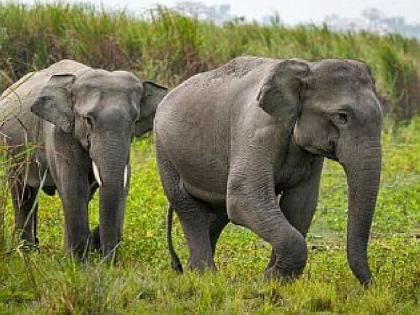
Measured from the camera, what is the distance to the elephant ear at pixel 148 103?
8797 mm

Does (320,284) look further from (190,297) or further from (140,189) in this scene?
(140,189)

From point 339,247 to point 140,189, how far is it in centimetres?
334

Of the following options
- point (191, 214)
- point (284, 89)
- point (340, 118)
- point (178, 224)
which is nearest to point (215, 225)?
point (191, 214)

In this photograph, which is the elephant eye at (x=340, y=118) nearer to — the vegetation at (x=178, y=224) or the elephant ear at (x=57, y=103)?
the vegetation at (x=178, y=224)

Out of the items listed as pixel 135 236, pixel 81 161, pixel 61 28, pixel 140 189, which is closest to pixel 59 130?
pixel 81 161

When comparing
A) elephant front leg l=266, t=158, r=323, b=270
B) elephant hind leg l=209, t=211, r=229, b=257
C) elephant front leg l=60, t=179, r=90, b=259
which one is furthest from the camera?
elephant hind leg l=209, t=211, r=229, b=257

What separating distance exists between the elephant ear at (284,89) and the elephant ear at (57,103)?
183cm

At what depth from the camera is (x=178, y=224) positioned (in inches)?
428

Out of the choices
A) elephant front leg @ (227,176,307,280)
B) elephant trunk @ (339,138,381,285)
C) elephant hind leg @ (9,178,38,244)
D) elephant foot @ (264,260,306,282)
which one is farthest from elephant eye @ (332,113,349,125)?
elephant hind leg @ (9,178,38,244)

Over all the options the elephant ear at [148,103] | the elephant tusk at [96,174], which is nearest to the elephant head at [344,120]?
the elephant tusk at [96,174]

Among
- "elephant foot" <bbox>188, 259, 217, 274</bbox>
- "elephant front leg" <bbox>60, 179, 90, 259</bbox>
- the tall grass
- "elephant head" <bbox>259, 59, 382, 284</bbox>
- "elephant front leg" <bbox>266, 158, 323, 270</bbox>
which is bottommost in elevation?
the tall grass

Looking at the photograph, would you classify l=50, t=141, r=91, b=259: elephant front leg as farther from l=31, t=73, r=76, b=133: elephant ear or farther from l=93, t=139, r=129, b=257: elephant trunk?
l=93, t=139, r=129, b=257: elephant trunk

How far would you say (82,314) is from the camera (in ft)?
19.2

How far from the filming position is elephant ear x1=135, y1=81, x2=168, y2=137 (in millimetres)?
8797
